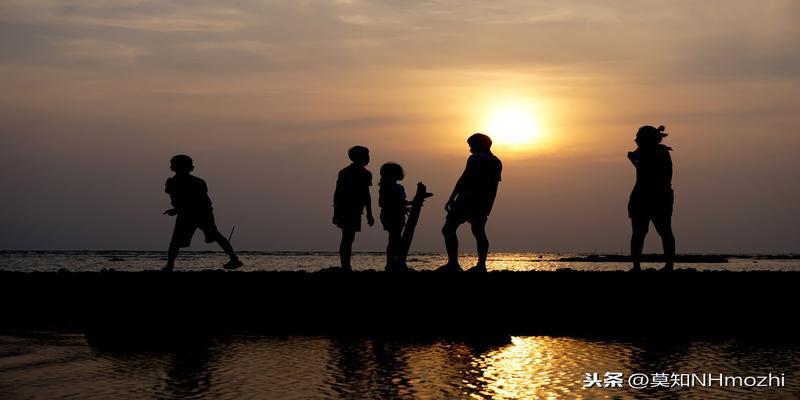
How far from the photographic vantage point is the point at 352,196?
13.5m

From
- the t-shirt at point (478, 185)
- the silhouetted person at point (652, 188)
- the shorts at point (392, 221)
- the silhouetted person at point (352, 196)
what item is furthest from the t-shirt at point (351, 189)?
the silhouetted person at point (652, 188)

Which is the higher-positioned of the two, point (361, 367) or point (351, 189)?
point (351, 189)

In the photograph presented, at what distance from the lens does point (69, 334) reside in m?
10.7

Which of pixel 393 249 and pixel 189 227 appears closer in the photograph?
pixel 189 227

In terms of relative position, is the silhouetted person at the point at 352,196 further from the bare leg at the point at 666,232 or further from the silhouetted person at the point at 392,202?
the bare leg at the point at 666,232

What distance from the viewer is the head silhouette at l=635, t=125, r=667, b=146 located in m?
12.8

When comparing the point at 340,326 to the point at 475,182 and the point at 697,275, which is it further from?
the point at 697,275

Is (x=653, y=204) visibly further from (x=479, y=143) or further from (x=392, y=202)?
(x=392, y=202)

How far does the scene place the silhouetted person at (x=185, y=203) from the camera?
14.2 metres

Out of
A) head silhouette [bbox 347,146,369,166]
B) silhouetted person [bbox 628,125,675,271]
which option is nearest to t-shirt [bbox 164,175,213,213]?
head silhouette [bbox 347,146,369,166]

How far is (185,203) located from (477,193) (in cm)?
486

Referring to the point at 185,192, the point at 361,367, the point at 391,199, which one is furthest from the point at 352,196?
the point at 361,367

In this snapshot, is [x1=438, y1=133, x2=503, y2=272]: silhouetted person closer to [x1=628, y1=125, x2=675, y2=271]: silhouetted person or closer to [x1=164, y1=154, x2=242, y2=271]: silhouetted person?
[x1=628, y1=125, x2=675, y2=271]: silhouetted person

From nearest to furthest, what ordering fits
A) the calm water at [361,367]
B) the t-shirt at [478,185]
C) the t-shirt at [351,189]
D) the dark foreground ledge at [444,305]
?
the calm water at [361,367], the dark foreground ledge at [444,305], the t-shirt at [478,185], the t-shirt at [351,189]
